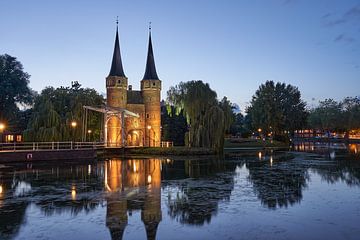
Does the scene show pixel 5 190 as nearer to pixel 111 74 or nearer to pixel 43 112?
pixel 43 112

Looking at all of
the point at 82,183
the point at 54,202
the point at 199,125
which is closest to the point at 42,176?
the point at 82,183

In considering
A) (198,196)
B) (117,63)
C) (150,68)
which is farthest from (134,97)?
(198,196)

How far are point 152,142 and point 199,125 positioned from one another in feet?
52.7

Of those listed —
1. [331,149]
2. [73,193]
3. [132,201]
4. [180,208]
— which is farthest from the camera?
[331,149]

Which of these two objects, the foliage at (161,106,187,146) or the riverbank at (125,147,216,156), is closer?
the riverbank at (125,147,216,156)

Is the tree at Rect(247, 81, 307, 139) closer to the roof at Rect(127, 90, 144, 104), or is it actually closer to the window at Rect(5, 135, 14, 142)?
the roof at Rect(127, 90, 144, 104)

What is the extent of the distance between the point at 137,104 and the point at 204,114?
17.5 metres

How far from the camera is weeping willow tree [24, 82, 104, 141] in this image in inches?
1358

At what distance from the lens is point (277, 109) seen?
67.6 m

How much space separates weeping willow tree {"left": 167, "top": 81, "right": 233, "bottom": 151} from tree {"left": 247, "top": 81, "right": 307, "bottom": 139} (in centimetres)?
2819

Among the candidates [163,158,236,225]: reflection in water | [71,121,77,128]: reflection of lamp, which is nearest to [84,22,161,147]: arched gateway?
[71,121,77,128]: reflection of lamp

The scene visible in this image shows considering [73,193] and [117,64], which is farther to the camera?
[117,64]

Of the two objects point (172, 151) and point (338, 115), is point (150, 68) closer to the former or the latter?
point (172, 151)

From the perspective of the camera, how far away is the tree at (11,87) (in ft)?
145
